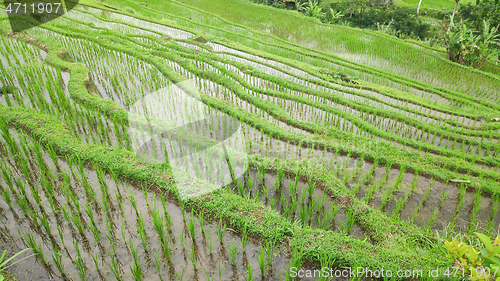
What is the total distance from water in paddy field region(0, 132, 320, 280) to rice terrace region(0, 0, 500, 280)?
14 mm

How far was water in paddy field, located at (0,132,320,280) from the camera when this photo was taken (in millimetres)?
2156

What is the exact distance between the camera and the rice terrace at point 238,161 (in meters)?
2.26

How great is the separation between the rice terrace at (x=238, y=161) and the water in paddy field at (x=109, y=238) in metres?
0.01

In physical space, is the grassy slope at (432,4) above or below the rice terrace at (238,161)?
above

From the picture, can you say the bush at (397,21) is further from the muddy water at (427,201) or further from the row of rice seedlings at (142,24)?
the muddy water at (427,201)

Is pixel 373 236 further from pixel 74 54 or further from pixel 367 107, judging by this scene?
pixel 74 54

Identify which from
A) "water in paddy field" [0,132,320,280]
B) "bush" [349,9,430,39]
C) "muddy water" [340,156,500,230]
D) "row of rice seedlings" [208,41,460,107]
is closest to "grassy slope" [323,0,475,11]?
"bush" [349,9,430,39]

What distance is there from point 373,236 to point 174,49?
6.60 meters

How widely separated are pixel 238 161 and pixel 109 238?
1661mm

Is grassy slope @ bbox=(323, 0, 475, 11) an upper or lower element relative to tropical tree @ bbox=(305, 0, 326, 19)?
upper

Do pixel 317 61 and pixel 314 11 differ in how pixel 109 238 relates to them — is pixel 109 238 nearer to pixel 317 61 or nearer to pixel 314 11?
pixel 317 61

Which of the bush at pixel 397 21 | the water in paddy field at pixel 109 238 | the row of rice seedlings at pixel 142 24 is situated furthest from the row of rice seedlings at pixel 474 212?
the bush at pixel 397 21

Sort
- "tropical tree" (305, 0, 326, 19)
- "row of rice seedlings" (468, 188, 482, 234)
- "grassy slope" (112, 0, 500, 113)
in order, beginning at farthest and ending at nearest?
"tropical tree" (305, 0, 326, 19)
"grassy slope" (112, 0, 500, 113)
"row of rice seedlings" (468, 188, 482, 234)

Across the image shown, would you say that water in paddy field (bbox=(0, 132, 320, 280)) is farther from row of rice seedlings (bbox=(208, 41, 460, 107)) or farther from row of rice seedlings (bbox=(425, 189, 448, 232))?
row of rice seedlings (bbox=(208, 41, 460, 107))
